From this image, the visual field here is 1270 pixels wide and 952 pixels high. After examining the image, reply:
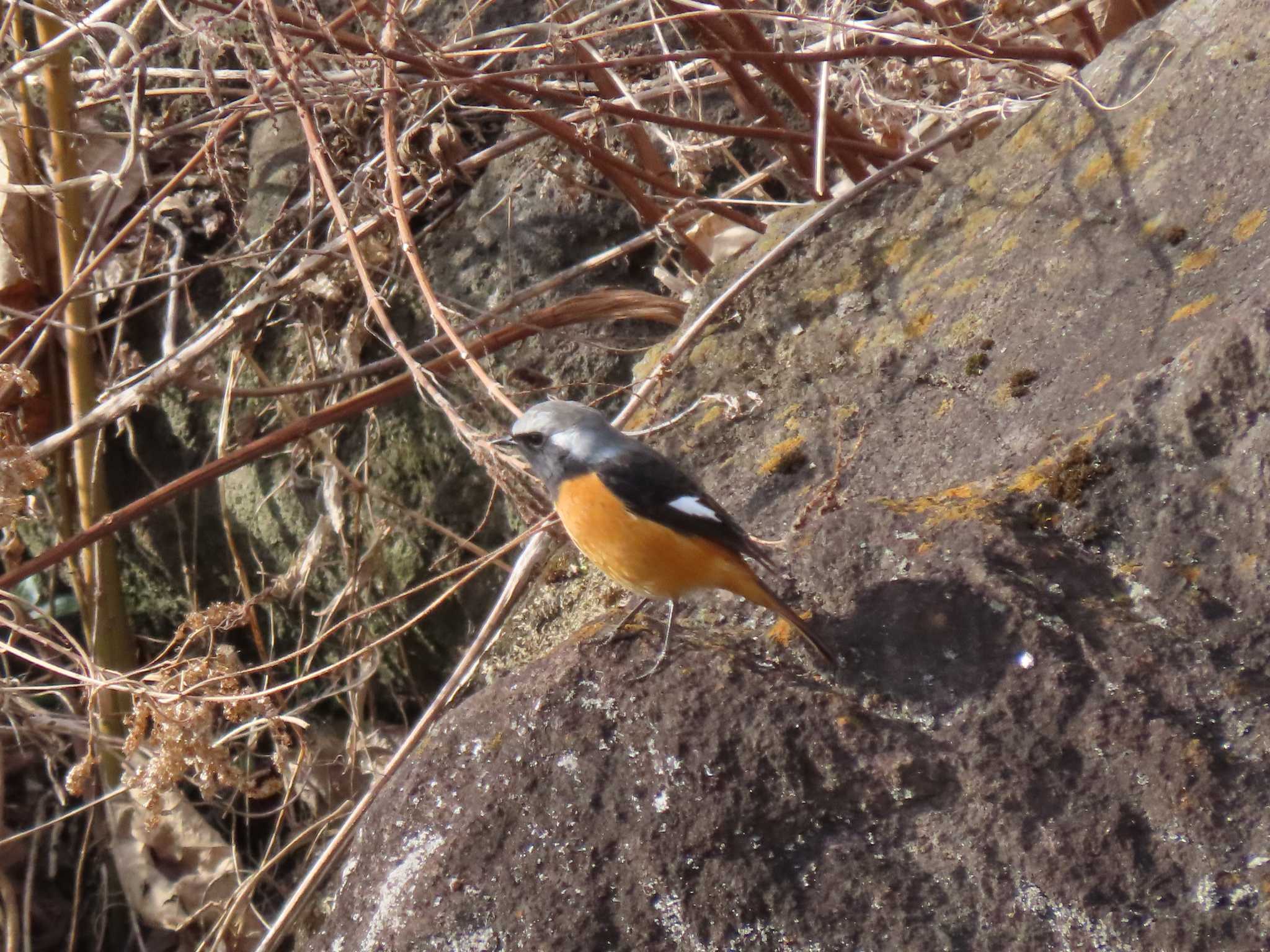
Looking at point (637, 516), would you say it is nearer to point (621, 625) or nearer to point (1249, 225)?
point (621, 625)

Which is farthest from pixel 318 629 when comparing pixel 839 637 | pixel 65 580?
pixel 839 637

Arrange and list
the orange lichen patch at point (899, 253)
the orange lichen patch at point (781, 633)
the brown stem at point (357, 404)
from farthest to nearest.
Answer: the brown stem at point (357, 404)
the orange lichen patch at point (899, 253)
the orange lichen patch at point (781, 633)

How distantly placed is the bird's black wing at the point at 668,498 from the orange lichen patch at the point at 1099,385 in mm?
963

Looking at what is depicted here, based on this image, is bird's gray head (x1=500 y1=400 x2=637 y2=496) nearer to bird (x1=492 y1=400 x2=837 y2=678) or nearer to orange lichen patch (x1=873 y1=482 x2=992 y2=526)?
bird (x1=492 y1=400 x2=837 y2=678)

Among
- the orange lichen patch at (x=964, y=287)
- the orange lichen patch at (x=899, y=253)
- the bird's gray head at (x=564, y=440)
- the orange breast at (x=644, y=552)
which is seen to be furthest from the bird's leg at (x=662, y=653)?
the orange lichen patch at (x=899, y=253)

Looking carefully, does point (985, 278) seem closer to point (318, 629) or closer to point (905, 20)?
point (905, 20)

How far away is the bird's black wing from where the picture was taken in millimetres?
3045

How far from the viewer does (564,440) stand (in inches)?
137

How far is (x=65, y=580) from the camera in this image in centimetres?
556

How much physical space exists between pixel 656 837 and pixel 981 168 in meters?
2.68

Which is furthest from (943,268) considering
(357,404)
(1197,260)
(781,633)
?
(357,404)

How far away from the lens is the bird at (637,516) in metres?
3.00

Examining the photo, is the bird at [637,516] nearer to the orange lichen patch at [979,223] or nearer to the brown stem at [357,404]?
the brown stem at [357,404]

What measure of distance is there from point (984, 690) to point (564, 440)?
1.50 meters
